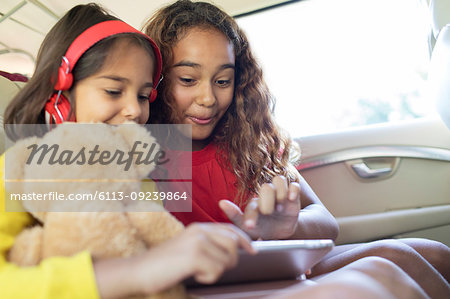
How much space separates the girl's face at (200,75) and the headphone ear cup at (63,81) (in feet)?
1.13

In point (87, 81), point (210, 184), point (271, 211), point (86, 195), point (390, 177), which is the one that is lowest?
point (390, 177)

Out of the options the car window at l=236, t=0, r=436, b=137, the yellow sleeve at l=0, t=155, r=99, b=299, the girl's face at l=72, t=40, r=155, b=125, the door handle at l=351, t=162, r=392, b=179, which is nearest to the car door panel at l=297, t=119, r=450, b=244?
the door handle at l=351, t=162, r=392, b=179

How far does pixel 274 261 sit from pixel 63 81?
610 mm

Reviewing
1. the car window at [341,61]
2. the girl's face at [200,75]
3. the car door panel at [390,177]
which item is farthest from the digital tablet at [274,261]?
the car window at [341,61]

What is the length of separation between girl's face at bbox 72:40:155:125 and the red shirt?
348mm

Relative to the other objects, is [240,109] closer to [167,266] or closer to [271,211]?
[271,211]

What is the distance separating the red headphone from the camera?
88 centimetres

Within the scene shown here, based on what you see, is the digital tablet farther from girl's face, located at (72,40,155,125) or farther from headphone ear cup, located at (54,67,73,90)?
headphone ear cup, located at (54,67,73,90)

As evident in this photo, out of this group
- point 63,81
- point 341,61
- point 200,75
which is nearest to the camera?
point 63,81

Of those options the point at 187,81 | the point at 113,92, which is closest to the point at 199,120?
the point at 187,81

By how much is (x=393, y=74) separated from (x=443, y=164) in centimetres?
52

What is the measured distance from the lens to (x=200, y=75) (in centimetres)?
114

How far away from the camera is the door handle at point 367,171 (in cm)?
167

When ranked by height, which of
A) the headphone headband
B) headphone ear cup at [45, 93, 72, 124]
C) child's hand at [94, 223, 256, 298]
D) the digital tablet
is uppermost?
the headphone headband
